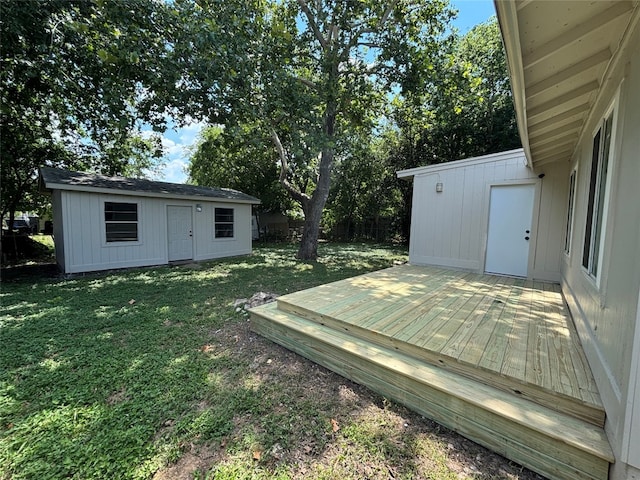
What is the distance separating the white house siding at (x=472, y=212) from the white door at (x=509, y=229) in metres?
0.10

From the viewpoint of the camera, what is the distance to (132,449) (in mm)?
1653

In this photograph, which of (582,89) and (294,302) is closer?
(582,89)

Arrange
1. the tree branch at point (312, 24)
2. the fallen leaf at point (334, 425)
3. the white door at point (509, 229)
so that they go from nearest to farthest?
the fallen leaf at point (334, 425)
the white door at point (509, 229)
the tree branch at point (312, 24)

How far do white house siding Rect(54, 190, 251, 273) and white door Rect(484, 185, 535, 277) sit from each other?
7954 mm

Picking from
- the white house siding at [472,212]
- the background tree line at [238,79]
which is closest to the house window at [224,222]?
the background tree line at [238,79]

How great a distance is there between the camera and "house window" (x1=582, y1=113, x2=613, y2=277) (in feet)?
7.21

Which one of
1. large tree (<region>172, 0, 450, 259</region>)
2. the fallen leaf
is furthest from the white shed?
the fallen leaf

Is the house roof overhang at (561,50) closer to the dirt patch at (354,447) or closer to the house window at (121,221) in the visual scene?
the dirt patch at (354,447)

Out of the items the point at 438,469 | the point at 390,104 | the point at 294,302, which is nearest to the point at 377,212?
the point at 390,104

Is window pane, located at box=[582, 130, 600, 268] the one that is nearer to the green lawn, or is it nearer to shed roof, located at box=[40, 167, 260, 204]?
the green lawn

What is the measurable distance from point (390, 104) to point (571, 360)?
343 inches

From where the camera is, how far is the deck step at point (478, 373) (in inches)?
63.1

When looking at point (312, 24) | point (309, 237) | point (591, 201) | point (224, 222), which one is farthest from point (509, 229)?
point (224, 222)

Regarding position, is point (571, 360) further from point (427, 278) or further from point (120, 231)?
point (120, 231)
